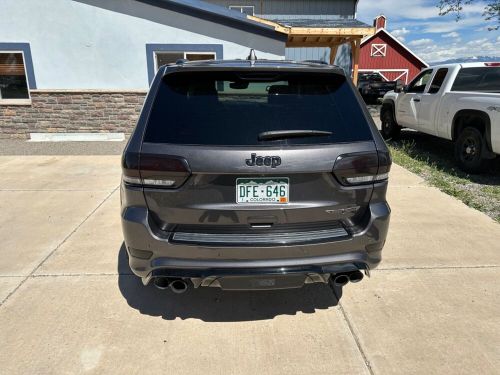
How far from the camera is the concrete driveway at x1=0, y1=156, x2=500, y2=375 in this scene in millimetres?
2500

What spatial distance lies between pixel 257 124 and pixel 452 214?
3783 millimetres

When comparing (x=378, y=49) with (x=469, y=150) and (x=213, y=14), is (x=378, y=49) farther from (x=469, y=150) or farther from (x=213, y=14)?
(x=469, y=150)

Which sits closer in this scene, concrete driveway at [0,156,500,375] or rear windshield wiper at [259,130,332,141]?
rear windshield wiper at [259,130,332,141]

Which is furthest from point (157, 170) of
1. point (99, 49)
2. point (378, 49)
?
point (378, 49)

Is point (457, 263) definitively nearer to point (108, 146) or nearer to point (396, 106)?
point (396, 106)

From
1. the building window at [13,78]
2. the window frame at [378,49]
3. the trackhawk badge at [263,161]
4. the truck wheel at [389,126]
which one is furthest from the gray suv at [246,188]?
the window frame at [378,49]

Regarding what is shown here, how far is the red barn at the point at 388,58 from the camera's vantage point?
27938 millimetres

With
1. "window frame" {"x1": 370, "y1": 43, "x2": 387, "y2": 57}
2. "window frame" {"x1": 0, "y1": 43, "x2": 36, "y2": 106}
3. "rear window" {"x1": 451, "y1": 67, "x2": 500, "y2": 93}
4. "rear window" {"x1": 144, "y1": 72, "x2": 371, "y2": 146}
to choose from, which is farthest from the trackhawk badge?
"window frame" {"x1": 370, "y1": 43, "x2": 387, "y2": 57}

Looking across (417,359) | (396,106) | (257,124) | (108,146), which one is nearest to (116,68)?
(108,146)

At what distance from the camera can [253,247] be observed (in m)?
2.37

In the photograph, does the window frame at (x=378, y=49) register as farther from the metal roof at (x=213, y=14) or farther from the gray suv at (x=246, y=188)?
the gray suv at (x=246, y=188)

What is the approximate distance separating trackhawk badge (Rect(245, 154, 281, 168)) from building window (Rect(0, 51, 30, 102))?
9.68m

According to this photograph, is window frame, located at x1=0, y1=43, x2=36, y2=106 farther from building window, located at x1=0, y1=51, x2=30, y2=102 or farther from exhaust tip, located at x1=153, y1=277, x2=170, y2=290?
exhaust tip, located at x1=153, y1=277, x2=170, y2=290

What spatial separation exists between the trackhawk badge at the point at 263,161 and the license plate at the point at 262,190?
0.09 metres
